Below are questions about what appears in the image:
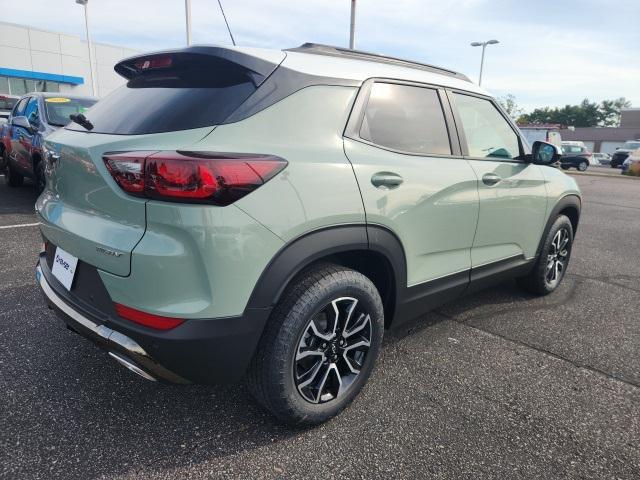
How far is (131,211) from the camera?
1805 mm

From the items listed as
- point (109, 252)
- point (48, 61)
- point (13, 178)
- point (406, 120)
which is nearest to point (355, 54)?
point (406, 120)

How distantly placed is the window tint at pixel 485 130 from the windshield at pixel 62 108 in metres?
5.45

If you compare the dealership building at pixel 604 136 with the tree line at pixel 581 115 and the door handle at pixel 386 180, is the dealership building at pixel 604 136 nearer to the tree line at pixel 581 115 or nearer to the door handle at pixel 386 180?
the tree line at pixel 581 115

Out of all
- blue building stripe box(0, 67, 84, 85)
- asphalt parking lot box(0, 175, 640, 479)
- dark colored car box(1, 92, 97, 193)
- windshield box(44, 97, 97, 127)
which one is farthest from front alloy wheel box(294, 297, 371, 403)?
blue building stripe box(0, 67, 84, 85)

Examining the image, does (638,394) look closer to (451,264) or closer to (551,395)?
(551,395)

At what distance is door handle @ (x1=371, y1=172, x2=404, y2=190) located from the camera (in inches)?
87.7

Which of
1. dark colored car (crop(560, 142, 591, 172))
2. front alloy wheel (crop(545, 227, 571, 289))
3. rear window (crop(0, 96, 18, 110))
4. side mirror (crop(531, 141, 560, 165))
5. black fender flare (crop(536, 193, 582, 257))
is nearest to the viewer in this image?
side mirror (crop(531, 141, 560, 165))

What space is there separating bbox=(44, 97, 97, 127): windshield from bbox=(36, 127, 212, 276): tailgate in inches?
193

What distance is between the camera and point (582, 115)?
92375 mm

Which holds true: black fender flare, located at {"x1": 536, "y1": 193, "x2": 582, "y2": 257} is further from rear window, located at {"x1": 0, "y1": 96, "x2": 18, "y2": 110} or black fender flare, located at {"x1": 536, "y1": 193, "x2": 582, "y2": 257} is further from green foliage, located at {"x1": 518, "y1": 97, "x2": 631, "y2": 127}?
green foliage, located at {"x1": 518, "y1": 97, "x2": 631, "y2": 127}

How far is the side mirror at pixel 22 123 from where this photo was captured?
22.2 ft

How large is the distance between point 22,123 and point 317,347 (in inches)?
271

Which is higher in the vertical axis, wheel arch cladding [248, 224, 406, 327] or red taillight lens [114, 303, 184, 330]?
wheel arch cladding [248, 224, 406, 327]

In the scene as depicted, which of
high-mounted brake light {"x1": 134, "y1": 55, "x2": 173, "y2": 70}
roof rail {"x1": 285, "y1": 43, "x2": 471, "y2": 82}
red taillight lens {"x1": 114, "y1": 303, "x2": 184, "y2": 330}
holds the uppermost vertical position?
roof rail {"x1": 285, "y1": 43, "x2": 471, "y2": 82}
